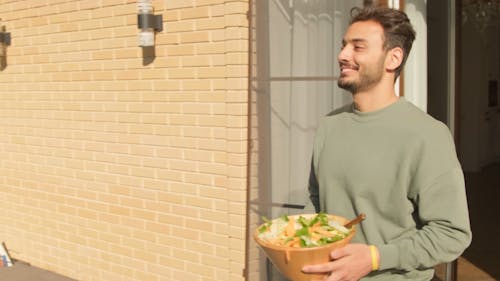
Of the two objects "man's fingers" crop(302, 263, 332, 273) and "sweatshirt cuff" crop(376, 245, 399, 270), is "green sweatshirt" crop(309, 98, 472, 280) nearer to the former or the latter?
"sweatshirt cuff" crop(376, 245, 399, 270)

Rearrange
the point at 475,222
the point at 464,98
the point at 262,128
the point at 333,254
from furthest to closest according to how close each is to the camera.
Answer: the point at 464,98 < the point at 475,222 < the point at 262,128 < the point at 333,254

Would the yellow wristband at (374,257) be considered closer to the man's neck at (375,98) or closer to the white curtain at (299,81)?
the man's neck at (375,98)

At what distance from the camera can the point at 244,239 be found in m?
4.49

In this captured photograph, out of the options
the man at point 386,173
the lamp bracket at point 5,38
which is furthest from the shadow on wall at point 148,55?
the man at point 386,173

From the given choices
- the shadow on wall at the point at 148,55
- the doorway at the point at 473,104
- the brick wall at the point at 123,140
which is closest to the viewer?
the doorway at the point at 473,104

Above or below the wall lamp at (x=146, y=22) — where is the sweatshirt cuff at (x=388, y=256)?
below

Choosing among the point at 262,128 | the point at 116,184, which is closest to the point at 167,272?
the point at 116,184

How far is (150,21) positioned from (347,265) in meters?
3.37

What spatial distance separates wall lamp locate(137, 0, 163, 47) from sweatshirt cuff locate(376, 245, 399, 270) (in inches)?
128

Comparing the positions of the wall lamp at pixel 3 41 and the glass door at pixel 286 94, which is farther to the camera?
the wall lamp at pixel 3 41

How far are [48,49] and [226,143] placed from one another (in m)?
2.38

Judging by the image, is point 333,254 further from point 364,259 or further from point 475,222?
point 475,222

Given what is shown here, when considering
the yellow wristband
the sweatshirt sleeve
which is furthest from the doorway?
the yellow wristband

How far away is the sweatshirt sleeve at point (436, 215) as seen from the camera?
1904mm
